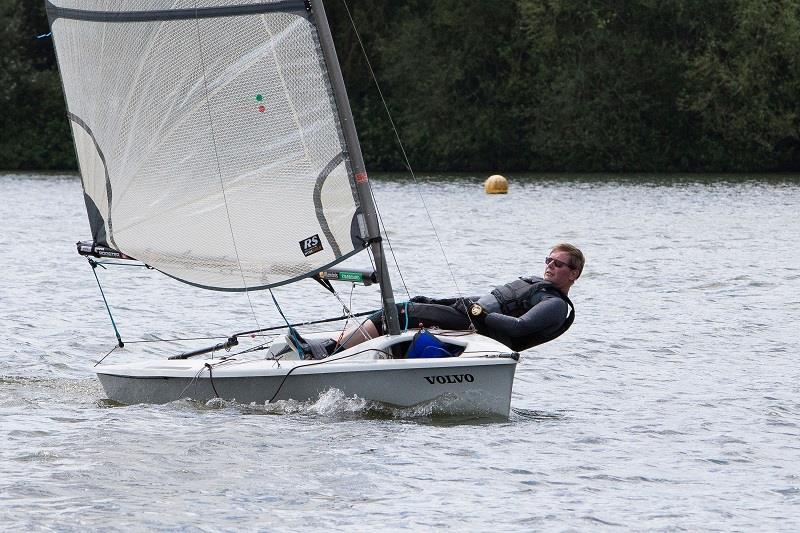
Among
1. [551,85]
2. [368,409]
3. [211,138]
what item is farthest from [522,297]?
[551,85]

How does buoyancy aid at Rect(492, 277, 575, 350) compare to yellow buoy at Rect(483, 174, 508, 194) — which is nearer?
buoyancy aid at Rect(492, 277, 575, 350)

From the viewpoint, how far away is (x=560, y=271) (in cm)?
968

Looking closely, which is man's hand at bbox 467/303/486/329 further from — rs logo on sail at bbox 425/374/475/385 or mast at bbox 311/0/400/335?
rs logo on sail at bbox 425/374/475/385

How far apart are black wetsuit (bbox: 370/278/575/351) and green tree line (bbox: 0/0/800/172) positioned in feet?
124

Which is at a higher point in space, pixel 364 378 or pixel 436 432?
pixel 364 378

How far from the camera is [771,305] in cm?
1616

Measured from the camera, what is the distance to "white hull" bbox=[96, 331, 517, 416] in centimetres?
895

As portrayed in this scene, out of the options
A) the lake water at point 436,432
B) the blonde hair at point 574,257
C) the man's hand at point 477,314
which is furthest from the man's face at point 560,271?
the lake water at point 436,432

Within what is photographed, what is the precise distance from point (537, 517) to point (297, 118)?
3489mm

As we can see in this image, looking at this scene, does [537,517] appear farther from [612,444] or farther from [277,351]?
[277,351]

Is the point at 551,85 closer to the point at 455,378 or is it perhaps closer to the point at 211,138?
the point at 211,138

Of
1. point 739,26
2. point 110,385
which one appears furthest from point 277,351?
point 739,26

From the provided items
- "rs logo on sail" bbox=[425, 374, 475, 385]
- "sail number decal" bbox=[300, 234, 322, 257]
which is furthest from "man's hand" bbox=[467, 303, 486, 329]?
"sail number decal" bbox=[300, 234, 322, 257]

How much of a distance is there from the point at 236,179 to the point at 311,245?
0.73 m
